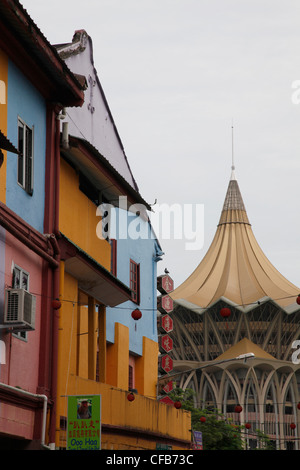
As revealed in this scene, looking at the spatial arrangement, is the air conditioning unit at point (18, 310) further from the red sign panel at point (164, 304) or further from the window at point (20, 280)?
the red sign panel at point (164, 304)

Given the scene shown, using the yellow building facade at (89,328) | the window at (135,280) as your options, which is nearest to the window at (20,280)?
the yellow building facade at (89,328)

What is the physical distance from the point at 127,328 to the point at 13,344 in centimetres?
935

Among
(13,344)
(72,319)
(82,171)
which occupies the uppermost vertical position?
(82,171)

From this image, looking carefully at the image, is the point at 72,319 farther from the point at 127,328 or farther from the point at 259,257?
the point at 259,257

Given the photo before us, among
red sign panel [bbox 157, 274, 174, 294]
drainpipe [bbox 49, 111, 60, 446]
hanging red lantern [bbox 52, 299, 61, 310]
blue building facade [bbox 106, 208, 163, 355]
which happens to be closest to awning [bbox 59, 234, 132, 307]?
drainpipe [bbox 49, 111, 60, 446]

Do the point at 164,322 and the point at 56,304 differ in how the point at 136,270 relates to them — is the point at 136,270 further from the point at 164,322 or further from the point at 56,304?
the point at 56,304

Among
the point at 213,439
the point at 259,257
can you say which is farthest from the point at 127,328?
the point at 259,257

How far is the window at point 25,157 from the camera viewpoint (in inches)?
594

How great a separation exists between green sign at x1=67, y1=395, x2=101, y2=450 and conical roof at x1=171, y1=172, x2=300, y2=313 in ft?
136

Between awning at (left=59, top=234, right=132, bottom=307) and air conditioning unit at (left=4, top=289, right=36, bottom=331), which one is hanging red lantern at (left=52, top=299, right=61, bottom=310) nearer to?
awning at (left=59, top=234, right=132, bottom=307)

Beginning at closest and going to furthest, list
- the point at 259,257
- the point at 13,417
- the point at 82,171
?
the point at 13,417, the point at 82,171, the point at 259,257

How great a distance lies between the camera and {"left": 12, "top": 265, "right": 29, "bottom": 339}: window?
14.4 metres

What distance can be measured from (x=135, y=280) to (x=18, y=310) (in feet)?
37.3

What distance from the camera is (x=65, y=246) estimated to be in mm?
16203
